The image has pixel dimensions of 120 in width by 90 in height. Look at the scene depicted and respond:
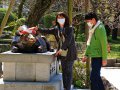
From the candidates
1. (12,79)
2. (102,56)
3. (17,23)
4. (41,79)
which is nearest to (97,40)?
(102,56)

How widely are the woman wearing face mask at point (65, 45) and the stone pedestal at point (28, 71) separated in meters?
0.17

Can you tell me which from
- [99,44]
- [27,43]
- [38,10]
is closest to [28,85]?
[27,43]

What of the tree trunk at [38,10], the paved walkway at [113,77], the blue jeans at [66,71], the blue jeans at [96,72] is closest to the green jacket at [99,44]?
the blue jeans at [96,72]

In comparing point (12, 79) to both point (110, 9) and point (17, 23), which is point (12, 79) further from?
point (110, 9)

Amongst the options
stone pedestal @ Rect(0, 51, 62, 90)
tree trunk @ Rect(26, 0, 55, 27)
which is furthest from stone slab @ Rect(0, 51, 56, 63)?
tree trunk @ Rect(26, 0, 55, 27)

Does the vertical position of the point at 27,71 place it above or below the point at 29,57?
below

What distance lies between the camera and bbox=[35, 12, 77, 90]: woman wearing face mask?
7.22 metres

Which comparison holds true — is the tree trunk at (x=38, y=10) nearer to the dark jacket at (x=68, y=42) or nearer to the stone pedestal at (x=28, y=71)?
the dark jacket at (x=68, y=42)

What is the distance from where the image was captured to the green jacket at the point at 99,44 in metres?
7.26

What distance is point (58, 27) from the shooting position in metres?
7.49

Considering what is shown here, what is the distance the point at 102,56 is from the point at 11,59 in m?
1.65

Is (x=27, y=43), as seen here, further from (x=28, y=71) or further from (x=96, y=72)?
(x=96, y=72)

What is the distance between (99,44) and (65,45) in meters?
0.66

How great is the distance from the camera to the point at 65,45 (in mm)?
7188
